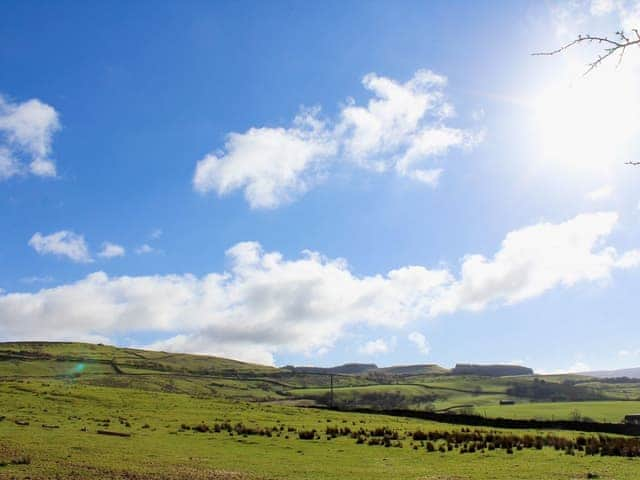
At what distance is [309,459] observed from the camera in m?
29.7

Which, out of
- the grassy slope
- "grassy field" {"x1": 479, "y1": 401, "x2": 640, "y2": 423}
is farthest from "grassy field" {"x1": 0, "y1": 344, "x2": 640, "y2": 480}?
"grassy field" {"x1": 479, "y1": 401, "x2": 640, "y2": 423}

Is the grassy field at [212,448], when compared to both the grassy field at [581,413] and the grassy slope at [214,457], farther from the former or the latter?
the grassy field at [581,413]

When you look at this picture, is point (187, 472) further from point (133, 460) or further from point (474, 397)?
point (474, 397)

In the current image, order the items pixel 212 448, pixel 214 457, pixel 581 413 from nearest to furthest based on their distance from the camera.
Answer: pixel 214 457
pixel 212 448
pixel 581 413

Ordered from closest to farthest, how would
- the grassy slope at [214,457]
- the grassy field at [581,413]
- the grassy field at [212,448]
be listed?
the grassy slope at [214,457], the grassy field at [212,448], the grassy field at [581,413]

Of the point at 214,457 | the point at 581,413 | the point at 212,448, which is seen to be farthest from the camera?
Answer: the point at 581,413

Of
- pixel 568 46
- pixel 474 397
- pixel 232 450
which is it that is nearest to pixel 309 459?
pixel 232 450

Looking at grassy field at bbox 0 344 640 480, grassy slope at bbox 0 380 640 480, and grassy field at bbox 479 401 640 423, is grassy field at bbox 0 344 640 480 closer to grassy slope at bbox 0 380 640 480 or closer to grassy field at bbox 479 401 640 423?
grassy slope at bbox 0 380 640 480

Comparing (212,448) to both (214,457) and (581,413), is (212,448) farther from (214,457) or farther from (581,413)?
(581,413)

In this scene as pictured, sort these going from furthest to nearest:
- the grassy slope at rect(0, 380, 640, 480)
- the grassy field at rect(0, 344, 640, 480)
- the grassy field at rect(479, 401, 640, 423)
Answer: the grassy field at rect(479, 401, 640, 423) → the grassy field at rect(0, 344, 640, 480) → the grassy slope at rect(0, 380, 640, 480)

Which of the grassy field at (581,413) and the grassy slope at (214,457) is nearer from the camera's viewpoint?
the grassy slope at (214,457)

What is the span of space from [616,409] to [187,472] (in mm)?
107543

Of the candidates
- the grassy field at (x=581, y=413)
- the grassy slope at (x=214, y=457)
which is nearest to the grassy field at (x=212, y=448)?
the grassy slope at (x=214, y=457)

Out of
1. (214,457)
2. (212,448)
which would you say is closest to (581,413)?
(212,448)
